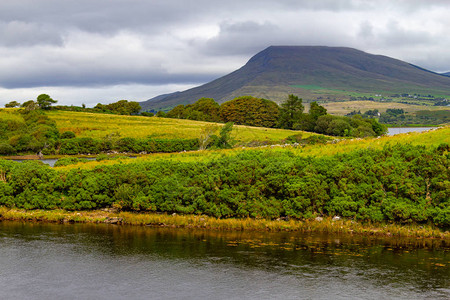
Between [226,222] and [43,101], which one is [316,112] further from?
[226,222]

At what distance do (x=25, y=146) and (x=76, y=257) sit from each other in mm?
108119

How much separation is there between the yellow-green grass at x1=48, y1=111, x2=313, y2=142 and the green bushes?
96.1 meters

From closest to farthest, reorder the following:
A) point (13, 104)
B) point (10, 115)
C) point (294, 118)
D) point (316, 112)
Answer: point (10, 115), point (316, 112), point (13, 104), point (294, 118)

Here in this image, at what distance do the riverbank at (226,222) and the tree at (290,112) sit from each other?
14987cm

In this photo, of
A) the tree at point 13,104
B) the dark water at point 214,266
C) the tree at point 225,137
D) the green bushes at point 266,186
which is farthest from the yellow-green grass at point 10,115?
the dark water at point 214,266

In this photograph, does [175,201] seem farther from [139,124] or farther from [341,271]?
[139,124]

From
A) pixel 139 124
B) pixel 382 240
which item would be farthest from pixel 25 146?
pixel 382 240

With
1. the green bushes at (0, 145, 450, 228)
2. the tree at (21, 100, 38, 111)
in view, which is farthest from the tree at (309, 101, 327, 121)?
the green bushes at (0, 145, 450, 228)

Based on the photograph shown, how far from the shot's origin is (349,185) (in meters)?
36.3

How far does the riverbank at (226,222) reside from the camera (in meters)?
33.6

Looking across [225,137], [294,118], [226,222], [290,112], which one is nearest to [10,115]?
[225,137]

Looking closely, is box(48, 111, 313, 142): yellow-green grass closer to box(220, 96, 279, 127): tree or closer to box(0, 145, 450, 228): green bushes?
box(220, 96, 279, 127): tree

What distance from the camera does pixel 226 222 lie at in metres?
36.8

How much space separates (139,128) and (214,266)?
136m
